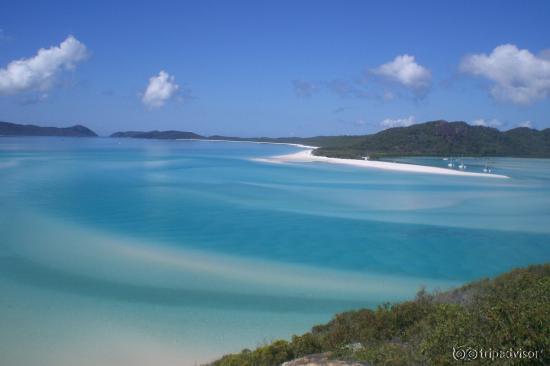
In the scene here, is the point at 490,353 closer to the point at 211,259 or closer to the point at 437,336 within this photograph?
the point at 437,336

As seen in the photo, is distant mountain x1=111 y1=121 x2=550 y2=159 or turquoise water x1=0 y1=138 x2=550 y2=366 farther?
distant mountain x1=111 y1=121 x2=550 y2=159

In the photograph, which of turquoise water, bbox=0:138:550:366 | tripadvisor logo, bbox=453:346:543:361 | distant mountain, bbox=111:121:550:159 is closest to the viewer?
tripadvisor logo, bbox=453:346:543:361

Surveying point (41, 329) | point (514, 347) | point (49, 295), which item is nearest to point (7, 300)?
point (49, 295)

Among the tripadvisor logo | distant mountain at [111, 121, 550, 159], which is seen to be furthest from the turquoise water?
distant mountain at [111, 121, 550, 159]

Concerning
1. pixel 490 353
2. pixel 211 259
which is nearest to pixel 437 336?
pixel 490 353

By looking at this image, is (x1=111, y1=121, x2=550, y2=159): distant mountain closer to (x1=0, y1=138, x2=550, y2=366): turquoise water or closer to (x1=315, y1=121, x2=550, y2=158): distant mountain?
(x1=315, y1=121, x2=550, y2=158): distant mountain
